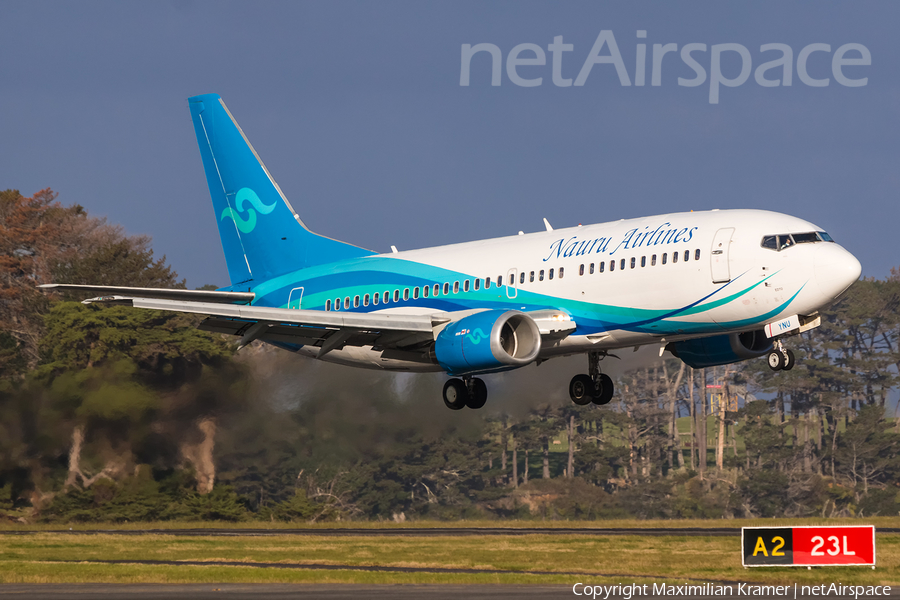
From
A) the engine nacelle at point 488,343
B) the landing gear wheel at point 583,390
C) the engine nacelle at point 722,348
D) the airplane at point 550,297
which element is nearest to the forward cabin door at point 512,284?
the airplane at point 550,297

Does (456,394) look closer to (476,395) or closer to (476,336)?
(476,395)

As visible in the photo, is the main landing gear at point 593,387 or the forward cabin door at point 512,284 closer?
the forward cabin door at point 512,284

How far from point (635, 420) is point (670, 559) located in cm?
6736

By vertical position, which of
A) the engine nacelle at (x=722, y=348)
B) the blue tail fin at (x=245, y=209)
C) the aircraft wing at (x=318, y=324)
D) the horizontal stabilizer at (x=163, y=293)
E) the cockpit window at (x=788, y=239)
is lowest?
the engine nacelle at (x=722, y=348)

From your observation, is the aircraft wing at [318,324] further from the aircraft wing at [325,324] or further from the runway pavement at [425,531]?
the runway pavement at [425,531]

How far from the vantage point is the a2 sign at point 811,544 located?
3844cm

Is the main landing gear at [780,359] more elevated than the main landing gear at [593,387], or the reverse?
the main landing gear at [780,359]

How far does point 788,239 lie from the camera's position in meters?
31.3

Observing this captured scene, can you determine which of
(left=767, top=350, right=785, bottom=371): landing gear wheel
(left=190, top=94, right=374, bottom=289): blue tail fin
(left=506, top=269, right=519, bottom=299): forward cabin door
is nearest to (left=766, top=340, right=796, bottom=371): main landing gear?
(left=767, top=350, right=785, bottom=371): landing gear wheel

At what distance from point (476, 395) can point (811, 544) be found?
40.9 ft

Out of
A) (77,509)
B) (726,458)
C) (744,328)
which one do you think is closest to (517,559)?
(744,328)

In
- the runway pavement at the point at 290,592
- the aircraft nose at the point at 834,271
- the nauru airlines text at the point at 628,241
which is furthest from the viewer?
the nauru airlines text at the point at 628,241

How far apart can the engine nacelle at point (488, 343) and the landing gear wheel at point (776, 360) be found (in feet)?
21.3

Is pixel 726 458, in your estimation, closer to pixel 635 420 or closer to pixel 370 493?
pixel 635 420
